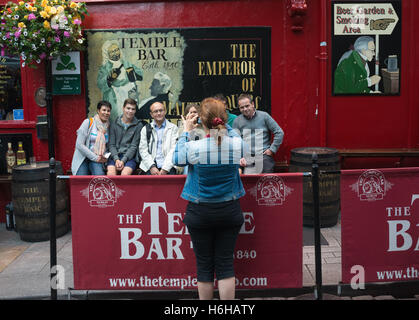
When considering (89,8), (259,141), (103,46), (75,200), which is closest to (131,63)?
(103,46)

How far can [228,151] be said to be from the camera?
3.49 meters

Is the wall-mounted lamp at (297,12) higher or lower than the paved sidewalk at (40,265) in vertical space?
higher

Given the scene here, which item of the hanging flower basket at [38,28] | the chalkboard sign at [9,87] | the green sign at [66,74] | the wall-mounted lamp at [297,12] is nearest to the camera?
the hanging flower basket at [38,28]

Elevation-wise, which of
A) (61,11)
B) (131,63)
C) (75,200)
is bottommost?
(75,200)

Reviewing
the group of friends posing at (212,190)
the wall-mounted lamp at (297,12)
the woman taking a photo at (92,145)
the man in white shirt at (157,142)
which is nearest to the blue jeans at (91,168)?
the woman taking a photo at (92,145)

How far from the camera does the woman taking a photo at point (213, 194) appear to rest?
3.50 m

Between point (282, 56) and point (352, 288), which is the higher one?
point (282, 56)

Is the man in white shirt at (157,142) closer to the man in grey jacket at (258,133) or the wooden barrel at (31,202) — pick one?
the man in grey jacket at (258,133)

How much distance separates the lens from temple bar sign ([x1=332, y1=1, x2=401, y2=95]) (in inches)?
267

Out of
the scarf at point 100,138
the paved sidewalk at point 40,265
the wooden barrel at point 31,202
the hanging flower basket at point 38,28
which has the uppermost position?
the hanging flower basket at point 38,28

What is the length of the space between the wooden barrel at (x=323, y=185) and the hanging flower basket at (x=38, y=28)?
354 centimetres
